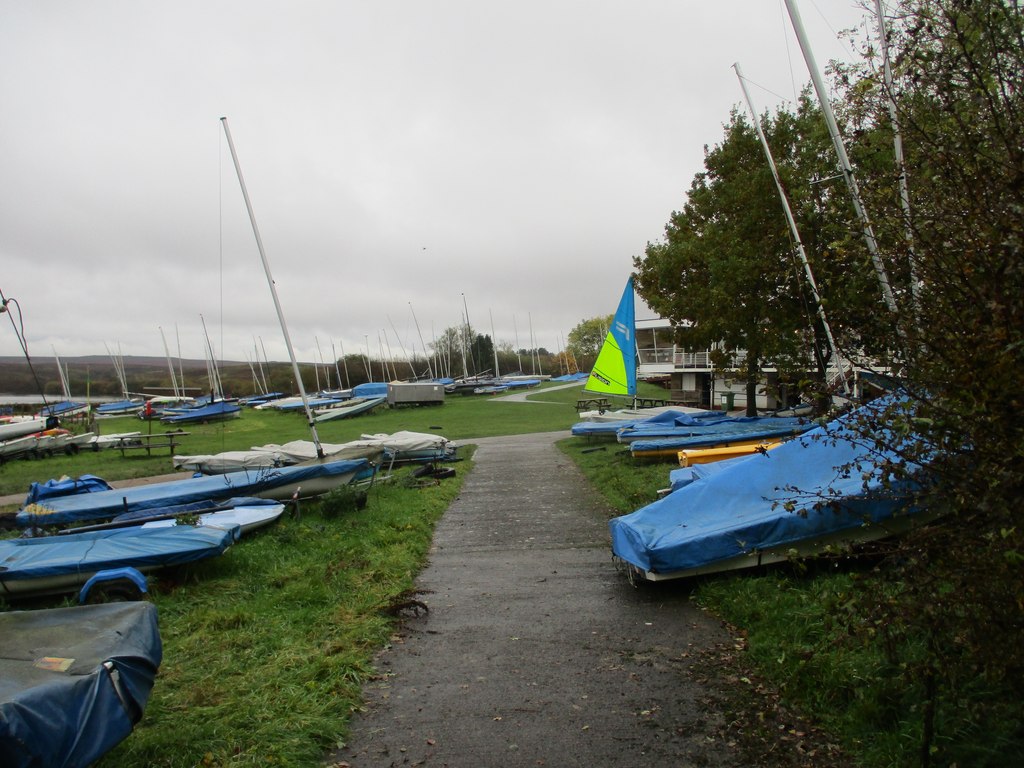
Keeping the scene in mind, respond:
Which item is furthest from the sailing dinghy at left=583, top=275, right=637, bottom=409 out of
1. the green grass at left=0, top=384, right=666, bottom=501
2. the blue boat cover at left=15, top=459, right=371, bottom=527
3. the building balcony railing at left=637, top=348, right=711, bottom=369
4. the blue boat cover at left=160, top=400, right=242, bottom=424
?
the blue boat cover at left=160, top=400, right=242, bottom=424

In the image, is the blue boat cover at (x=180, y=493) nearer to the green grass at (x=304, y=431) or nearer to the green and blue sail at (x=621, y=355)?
the green grass at (x=304, y=431)

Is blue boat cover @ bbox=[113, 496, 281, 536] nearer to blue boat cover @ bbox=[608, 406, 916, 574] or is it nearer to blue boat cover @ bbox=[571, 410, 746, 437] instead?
blue boat cover @ bbox=[608, 406, 916, 574]

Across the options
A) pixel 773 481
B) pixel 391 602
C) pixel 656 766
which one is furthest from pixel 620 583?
pixel 656 766

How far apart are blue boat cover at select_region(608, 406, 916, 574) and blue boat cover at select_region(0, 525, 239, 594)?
538cm

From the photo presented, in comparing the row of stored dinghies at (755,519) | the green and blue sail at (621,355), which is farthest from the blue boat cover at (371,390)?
the row of stored dinghies at (755,519)

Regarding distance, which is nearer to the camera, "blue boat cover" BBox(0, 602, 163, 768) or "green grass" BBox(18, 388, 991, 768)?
"blue boat cover" BBox(0, 602, 163, 768)

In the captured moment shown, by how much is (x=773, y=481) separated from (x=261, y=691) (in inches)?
231

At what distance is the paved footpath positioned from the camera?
4895 mm

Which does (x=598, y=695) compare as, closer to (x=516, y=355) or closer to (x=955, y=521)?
(x=955, y=521)

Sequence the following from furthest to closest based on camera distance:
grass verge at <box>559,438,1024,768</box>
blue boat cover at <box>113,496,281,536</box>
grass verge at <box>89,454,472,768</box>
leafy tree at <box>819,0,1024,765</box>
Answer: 1. blue boat cover at <box>113,496,281,536</box>
2. grass verge at <box>89,454,472,768</box>
3. grass verge at <box>559,438,1024,768</box>
4. leafy tree at <box>819,0,1024,765</box>

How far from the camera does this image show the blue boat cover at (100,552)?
27.9 feet

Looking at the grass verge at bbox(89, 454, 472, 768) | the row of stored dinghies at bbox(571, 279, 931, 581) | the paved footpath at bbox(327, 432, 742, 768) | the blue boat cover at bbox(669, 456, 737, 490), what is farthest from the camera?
the blue boat cover at bbox(669, 456, 737, 490)

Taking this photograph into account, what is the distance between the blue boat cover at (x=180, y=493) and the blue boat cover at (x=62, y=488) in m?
0.40

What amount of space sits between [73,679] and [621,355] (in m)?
22.7
